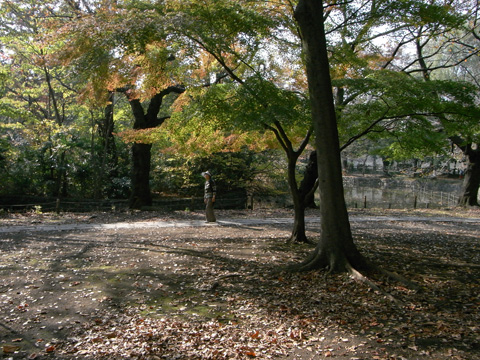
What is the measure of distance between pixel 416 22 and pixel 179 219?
988cm

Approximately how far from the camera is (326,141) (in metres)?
6.61

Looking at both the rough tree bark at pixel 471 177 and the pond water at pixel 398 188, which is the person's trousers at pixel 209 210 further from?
the pond water at pixel 398 188

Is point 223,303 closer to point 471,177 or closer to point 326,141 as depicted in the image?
point 326,141

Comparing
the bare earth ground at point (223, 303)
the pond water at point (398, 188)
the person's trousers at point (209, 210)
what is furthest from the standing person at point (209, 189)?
the pond water at point (398, 188)

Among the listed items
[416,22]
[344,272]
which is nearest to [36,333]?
[344,272]

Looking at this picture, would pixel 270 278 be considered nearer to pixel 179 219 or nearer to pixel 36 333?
pixel 36 333

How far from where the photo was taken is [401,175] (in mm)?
46312

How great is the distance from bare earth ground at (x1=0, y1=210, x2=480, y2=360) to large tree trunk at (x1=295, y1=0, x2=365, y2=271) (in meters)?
0.55

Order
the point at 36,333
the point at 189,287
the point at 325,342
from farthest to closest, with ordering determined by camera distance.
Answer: the point at 189,287 → the point at 36,333 → the point at 325,342

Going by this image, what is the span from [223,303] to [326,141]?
3.17 metres

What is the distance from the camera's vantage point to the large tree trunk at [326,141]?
21.7ft

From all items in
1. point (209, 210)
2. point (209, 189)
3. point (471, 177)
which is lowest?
point (209, 210)

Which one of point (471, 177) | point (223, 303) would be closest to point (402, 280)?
point (223, 303)

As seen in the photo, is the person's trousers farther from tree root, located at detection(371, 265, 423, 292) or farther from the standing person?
tree root, located at detection(371, 265, 423, 292)
